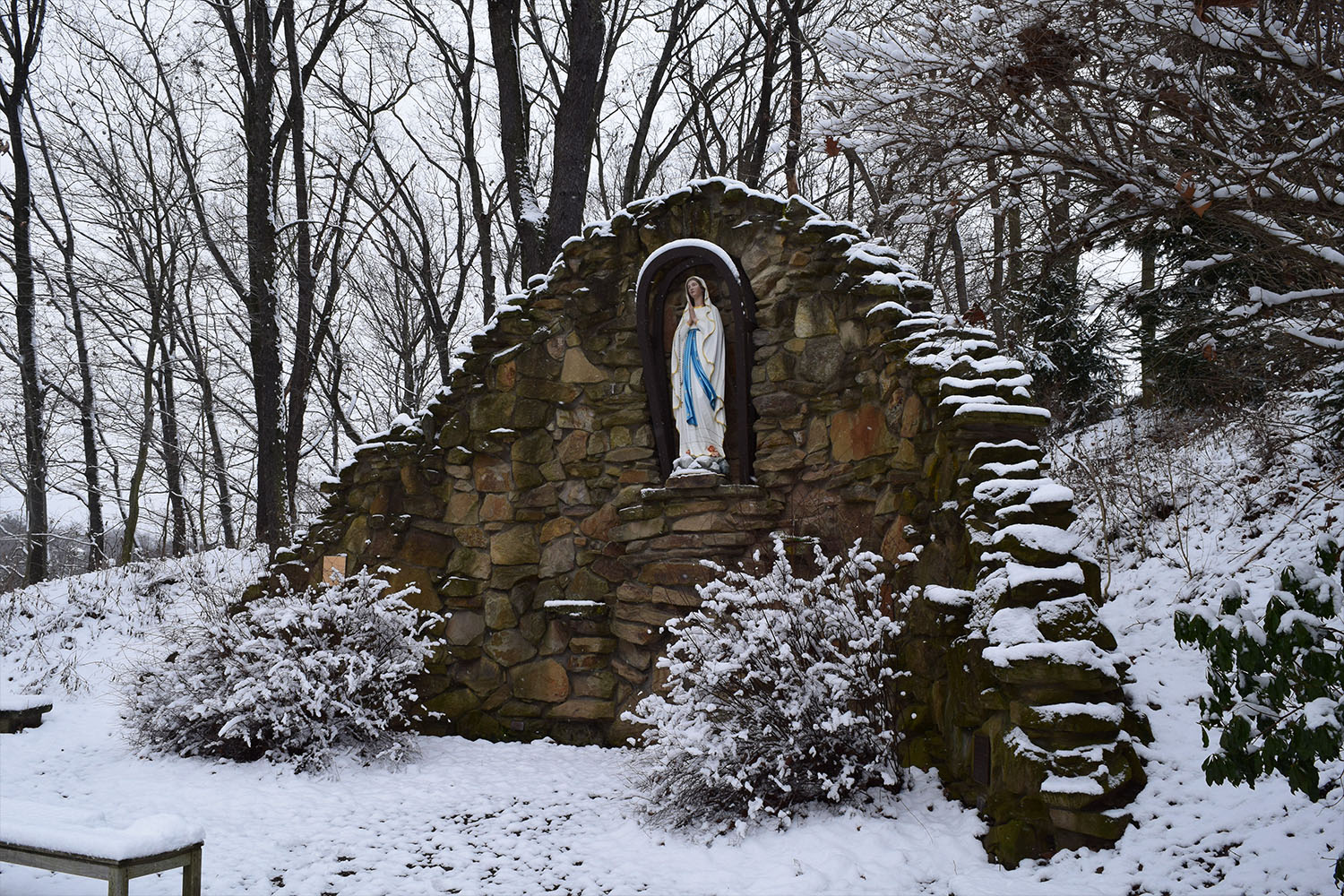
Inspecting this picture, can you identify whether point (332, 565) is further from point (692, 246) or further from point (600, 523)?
point (692, 246)

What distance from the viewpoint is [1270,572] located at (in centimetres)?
442

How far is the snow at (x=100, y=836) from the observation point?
3105 mm

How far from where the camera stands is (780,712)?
14.4 ft

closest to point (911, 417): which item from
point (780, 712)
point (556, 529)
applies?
point (780, 712)

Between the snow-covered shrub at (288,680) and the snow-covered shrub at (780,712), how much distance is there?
207 centimetres

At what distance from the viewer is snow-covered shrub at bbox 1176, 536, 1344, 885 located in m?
2.33

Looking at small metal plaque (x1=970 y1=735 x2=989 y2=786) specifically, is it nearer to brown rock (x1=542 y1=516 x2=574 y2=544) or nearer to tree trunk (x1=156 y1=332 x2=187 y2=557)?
brown rock (x1=542 y1=516 x2=574 y2=544)

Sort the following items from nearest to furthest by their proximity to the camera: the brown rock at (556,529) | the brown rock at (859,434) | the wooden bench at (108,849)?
the wooden bench at (108,849), the brown rock at (859,434), the brown rock at (556,529)

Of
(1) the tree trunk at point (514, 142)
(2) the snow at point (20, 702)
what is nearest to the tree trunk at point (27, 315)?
(2) the snow at point (20, 702)

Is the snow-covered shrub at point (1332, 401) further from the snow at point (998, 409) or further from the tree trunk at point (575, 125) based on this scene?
the tree trunk at point (575, 125)

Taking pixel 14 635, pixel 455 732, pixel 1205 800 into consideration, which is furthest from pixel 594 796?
pixel 14 635

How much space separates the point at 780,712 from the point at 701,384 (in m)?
2.49

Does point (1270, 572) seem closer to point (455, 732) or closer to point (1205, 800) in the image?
point (1205, 800)

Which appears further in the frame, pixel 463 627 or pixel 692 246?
pixel 463 627
